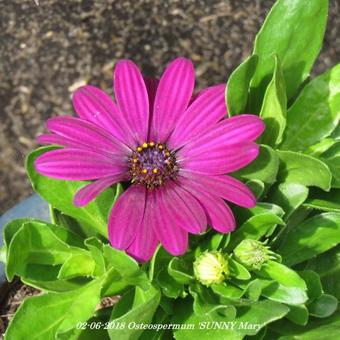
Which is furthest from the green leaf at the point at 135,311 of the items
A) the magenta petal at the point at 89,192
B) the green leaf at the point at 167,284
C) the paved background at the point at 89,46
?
the paved background at the point at 89,46

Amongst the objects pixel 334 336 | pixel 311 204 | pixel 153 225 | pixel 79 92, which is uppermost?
pixel 79 92

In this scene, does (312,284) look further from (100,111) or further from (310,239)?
(100,111)

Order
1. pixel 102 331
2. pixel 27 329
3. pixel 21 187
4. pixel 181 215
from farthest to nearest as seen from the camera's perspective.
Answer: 1. pixel 21 187
2. pixel 102 331
3. pixel 27 329
4. pixel 181 215

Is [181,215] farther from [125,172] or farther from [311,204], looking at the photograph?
[311,204]

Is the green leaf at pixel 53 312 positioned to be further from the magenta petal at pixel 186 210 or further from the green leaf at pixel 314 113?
the green leaf at pixel 314 113

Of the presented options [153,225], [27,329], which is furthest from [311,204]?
[27,329]

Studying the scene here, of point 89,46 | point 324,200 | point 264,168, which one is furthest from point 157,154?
point 89,46
